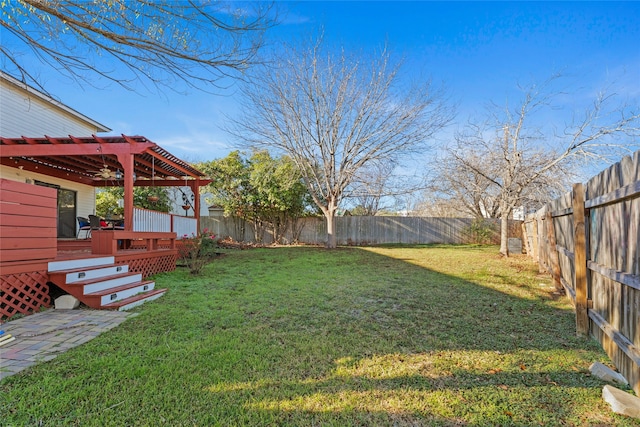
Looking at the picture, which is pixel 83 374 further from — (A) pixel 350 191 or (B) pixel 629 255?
(A) pixel 350 191

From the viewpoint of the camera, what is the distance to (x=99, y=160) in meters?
8.38

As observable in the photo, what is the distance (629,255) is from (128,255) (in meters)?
7.10

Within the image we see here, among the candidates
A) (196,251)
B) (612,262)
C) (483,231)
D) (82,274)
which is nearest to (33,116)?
(196,251)

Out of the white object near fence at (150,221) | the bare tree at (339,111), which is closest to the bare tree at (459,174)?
the bare tree at (339,111)

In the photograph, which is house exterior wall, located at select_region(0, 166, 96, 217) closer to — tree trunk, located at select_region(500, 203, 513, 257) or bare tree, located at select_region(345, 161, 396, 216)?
bare tree, located at select_region(345, 161, 396, 216)

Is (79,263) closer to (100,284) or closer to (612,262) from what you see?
(100,284)

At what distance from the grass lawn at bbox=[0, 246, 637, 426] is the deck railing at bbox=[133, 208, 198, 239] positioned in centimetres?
267

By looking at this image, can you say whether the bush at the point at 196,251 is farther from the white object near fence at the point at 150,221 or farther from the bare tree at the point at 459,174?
the bare tree at the point at 459,174

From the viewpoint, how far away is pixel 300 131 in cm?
1286

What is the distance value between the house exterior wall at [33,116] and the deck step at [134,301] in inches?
208

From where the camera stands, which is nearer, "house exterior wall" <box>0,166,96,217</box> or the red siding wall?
the red siding wall

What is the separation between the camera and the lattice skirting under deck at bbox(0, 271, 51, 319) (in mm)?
3934

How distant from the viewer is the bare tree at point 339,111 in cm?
1234

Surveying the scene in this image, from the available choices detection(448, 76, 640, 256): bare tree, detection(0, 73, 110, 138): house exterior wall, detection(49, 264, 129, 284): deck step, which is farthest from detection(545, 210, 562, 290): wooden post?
detection(0, 73, 110, 138): house exterior wall
